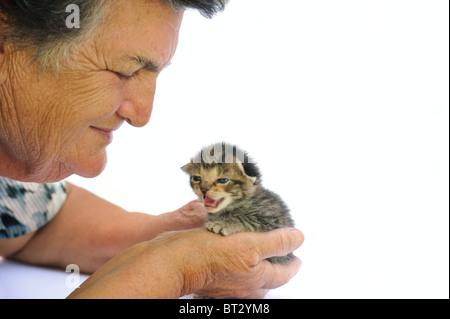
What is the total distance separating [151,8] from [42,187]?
991 millimetres

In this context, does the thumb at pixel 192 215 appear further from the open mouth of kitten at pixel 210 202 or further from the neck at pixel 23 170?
the neck at pixel 23 170

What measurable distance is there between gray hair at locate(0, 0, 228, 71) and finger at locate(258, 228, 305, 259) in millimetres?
617

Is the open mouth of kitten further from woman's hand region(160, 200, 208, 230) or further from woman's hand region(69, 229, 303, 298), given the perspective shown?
woman's hand region(160, 200, 208, 230)

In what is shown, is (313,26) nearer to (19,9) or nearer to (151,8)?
(151,8)

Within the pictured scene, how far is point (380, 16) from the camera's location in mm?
1975

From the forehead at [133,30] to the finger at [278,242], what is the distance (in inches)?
21.7

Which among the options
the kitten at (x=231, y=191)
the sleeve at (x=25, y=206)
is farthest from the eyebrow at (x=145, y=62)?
the sleeve at (x=25, y=206)

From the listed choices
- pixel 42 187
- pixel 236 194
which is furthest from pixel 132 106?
pixel 42 187

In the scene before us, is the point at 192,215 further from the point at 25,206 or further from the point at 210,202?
the point at 25,206

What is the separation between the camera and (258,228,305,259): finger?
127 centimetres

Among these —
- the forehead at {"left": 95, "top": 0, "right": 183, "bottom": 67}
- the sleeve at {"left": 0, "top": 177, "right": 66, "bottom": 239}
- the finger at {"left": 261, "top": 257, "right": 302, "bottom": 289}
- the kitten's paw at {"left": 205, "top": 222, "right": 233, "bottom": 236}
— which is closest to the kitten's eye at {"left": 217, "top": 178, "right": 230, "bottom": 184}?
the kitten's paw at {"left": 205, "top": 222, "right": 233, "bottom": 236}

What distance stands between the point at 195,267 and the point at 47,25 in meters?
0.66

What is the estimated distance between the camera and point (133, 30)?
1.13 m

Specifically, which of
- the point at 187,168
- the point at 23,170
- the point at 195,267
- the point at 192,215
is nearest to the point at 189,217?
the point at 192,215
